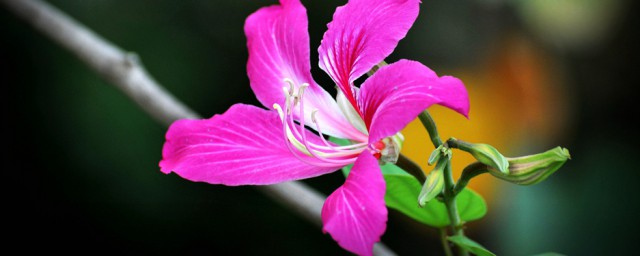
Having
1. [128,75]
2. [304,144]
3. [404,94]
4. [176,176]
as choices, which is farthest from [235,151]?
[176,176]

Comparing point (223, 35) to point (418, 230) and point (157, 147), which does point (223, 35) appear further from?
point (418, 230)

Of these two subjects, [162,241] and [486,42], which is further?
[486,42]

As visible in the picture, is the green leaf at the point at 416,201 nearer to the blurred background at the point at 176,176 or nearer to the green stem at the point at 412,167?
the green stem at the point at 412,167

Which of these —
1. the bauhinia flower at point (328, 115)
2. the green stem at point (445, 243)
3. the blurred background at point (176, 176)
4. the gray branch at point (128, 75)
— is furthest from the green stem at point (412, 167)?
the blurred background at point (176, 176)

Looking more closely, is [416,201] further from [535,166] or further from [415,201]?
[535,166]

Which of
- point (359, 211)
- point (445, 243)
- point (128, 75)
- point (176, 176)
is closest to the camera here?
point (359, 211)

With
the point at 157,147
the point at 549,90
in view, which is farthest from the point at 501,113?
the point at 157,147

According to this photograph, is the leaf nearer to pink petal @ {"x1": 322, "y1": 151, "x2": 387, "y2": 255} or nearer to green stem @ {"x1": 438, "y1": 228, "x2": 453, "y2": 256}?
green stem @ {"x1": 438, "y1": 228, "x2": 453, "y2": 256}
